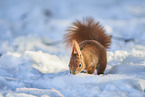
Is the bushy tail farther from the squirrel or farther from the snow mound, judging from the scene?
the snow mound

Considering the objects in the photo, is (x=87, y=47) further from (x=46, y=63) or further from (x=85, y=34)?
(x=46, y=63)

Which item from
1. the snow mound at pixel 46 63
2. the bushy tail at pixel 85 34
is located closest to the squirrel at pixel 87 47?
the bushy tail at pixel 85 34

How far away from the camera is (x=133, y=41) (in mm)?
2176

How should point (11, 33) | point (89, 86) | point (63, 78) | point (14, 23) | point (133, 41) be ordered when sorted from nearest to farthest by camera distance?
point (89, 86) < point (63, 78) < point (133, 41) < point (11, 33) < point (14, 23)

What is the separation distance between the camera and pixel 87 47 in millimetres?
1307

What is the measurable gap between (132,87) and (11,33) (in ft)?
7.62

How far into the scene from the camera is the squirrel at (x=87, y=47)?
3.68 ft

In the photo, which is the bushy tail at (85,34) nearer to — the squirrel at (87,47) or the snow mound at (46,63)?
the squirrel at (87,47)

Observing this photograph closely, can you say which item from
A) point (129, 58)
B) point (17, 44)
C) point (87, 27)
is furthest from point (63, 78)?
point (17, 44)

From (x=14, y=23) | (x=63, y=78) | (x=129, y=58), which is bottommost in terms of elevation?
(x=63, y=78)

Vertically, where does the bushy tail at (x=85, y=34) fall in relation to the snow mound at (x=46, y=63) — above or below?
above

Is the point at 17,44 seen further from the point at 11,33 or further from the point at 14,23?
the point at 14,23

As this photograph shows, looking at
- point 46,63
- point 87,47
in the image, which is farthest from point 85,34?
point 46,63

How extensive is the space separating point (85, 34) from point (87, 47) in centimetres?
29
